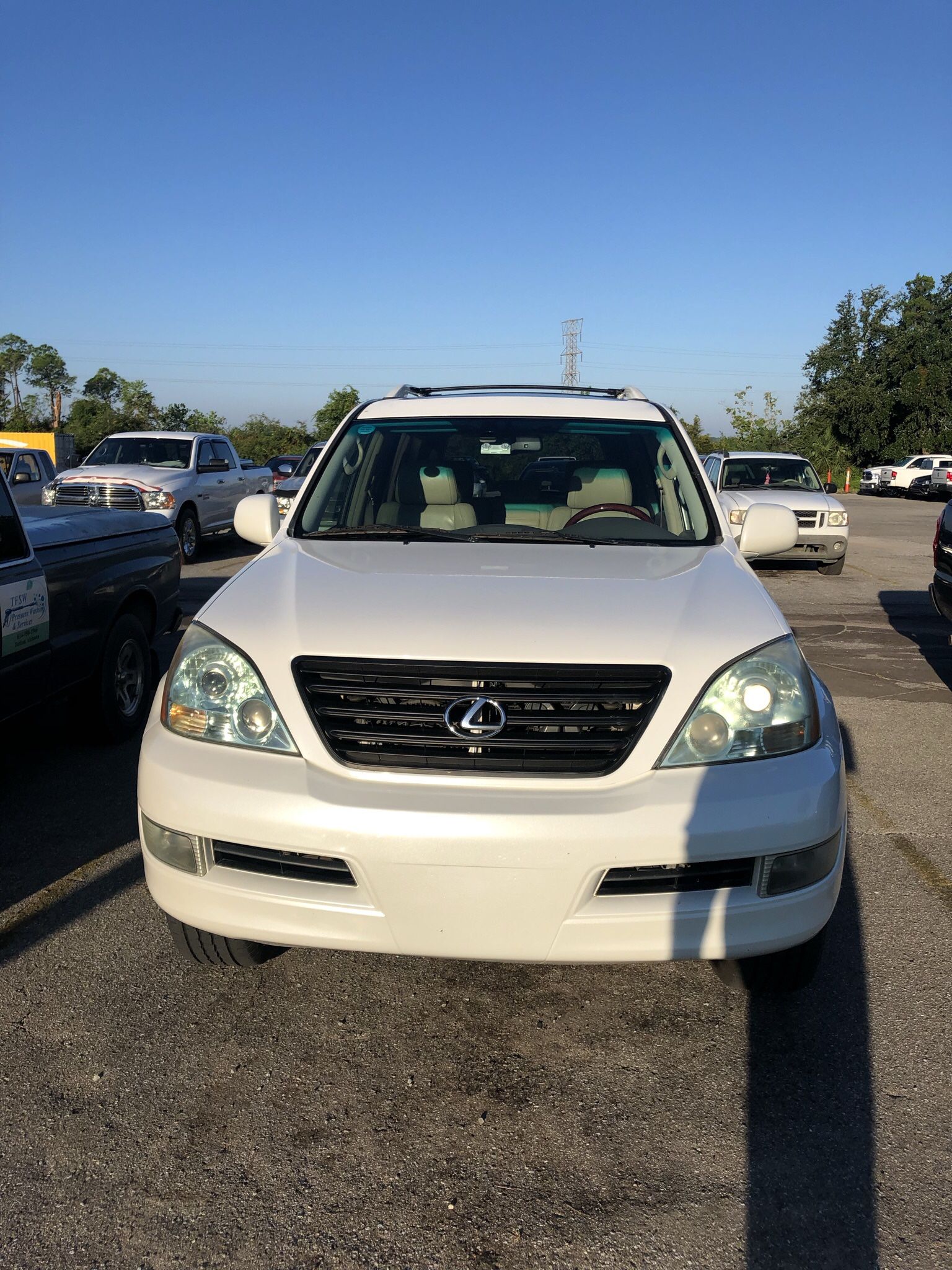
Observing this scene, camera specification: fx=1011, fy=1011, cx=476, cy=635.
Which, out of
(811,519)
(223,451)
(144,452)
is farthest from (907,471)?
(144,452)

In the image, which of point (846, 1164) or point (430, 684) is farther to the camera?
point (430, 684)

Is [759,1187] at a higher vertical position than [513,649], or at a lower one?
lower

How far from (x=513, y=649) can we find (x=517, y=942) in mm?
721

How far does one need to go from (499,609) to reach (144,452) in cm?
1374

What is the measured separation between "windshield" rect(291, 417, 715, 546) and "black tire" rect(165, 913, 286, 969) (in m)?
1.67

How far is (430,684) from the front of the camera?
8.43 ft

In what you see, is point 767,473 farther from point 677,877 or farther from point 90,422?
point 90,422

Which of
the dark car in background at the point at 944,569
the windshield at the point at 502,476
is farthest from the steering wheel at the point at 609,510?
the dark car in background at the point at 944,569

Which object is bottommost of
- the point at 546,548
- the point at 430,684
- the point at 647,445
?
the point at 430,684

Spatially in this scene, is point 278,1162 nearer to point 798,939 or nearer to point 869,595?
point 798,939

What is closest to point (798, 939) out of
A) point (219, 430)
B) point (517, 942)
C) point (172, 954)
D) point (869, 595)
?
point (517, 942)

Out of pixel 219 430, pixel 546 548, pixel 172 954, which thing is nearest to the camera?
pixel 172 954

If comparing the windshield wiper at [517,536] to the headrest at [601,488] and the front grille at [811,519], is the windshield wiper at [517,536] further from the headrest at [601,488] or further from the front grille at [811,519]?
the front grille at [811,519]

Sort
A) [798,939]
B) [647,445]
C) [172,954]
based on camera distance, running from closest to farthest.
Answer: [798,939] → [172,954] → [647,445]
